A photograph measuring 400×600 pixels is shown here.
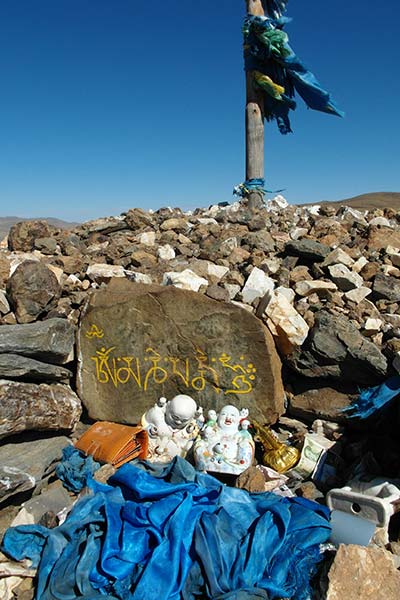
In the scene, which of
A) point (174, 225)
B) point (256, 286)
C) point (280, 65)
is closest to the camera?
point (256, 286)

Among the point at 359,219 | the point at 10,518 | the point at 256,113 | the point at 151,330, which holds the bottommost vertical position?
the point at 10,518

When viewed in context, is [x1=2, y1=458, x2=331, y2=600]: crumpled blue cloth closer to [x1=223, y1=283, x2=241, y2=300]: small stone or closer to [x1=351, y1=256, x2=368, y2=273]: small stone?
[x1=223, y1=283, x2=241, y2=300]: small stone

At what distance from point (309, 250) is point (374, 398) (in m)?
2.05

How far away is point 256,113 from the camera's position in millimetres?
7301

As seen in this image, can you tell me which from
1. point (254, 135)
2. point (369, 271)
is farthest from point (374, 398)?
point (254, 135)

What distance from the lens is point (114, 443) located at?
4.15m


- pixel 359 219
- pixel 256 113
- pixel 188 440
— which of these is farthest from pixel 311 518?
pixel 256 113

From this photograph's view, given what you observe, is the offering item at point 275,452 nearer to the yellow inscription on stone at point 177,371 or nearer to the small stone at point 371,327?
the yellow inscription on stone at point 177,371

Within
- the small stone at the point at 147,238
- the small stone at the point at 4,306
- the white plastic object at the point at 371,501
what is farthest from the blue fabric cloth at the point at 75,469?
the small stone at the point at 147,238

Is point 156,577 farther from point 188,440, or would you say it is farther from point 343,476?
point 343,476

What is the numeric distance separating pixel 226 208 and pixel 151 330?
3664mm

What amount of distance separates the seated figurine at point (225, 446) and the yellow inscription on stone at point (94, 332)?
144 cm

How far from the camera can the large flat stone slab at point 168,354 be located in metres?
4.40

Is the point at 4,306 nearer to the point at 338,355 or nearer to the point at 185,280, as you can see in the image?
the point at 185,280
